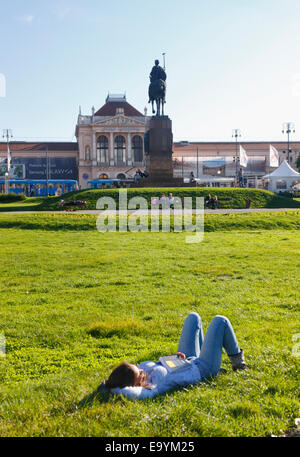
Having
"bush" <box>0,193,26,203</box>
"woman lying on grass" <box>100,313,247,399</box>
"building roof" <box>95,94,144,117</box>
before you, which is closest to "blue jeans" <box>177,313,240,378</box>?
"woman lying on grass" <box>100,313,247,399</box>

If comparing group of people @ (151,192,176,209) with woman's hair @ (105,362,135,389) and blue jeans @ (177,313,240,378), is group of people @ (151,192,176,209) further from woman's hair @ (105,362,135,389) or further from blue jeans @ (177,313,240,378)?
woman's hair @ (105,362,135,389)

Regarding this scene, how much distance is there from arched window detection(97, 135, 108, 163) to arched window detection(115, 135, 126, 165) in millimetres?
2196

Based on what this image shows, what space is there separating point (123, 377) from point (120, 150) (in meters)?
83.3

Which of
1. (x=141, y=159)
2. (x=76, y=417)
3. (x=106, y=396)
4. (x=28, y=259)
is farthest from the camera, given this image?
(x=141, y=159)

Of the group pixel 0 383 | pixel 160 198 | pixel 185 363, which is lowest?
pixel 0 383

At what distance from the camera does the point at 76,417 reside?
301cm

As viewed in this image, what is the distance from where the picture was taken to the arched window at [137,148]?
8369 cm

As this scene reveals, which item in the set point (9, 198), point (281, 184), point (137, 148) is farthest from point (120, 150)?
point (9, 198)

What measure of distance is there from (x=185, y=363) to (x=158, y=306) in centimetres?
252

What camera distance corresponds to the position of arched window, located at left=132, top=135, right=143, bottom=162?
83688 mm

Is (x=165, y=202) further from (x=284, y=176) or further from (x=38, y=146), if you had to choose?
(x=38, y=146)

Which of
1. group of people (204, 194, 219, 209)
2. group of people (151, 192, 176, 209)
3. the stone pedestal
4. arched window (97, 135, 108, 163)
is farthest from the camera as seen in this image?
arched window (97, 135, 108, 163)
